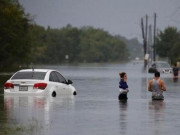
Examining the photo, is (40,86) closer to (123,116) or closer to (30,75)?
(30,75)

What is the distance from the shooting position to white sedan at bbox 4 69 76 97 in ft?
92.9

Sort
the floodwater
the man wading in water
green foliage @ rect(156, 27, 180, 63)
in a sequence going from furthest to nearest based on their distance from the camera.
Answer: green foliage @ rect(156, 27, 180, 63) < the man wading in water < the floodwater

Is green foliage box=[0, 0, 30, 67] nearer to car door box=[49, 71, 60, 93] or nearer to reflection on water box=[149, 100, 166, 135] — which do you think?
car door box=[49, 71, 60, 93]

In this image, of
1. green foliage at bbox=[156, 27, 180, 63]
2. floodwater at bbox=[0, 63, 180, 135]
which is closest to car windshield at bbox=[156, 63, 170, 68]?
floodwater at bbox=[0, 63, 180, 135]

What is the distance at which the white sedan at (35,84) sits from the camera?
92.9 feet

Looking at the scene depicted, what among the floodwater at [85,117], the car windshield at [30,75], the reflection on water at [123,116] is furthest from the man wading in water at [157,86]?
the car windshield at [30,75]

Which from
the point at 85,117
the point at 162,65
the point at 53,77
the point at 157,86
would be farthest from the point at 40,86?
the point at 162,65

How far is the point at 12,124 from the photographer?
17.9 meters

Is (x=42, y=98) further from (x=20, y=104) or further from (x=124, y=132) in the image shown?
(x=124, y=132)

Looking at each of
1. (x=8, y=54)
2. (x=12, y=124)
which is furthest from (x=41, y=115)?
(x=8, y=54)

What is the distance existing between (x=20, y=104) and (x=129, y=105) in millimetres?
3711

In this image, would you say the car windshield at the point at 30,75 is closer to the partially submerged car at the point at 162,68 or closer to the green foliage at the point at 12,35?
the partially submerged car at the point at 162,68

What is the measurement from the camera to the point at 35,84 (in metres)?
28.3

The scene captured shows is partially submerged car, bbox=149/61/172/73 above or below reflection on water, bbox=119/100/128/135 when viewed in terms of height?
above
